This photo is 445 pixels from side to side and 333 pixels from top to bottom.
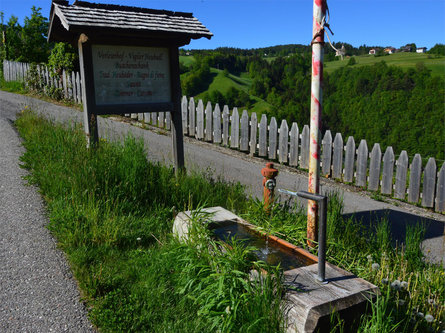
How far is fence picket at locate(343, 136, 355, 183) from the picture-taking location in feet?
31.5

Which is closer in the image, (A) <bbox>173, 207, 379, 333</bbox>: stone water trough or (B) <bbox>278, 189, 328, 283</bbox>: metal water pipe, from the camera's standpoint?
(A) <bbox>173, 207, 379, 333</bbox>: stone water trough

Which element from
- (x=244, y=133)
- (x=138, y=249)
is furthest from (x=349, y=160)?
(x=138, y=249)

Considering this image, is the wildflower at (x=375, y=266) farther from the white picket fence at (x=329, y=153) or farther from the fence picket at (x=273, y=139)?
the fence picket at (x=273, y=139)

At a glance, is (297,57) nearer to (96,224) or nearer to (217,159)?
(217,159)

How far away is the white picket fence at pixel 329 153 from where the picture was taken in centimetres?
869

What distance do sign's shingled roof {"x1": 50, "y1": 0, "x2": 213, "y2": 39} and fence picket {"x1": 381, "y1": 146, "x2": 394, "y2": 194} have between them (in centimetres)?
493

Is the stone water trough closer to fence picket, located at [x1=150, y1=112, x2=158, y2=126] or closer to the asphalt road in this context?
the asphalt road

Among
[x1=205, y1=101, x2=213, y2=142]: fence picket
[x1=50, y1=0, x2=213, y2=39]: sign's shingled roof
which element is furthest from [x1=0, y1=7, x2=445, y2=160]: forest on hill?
[x1=50, y1=0, x2=213, y2=39]: sign's shingled roof

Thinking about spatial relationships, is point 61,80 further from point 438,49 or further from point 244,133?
point 438,49

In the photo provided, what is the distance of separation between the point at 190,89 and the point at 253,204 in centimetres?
7437

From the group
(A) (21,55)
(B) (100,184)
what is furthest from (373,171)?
(A) (21,55)

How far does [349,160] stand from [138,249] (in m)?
6.94

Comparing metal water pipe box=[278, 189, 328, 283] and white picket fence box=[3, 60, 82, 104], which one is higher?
white picket fence box=[3, 60, 82, 104]

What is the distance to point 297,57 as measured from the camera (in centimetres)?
7338
